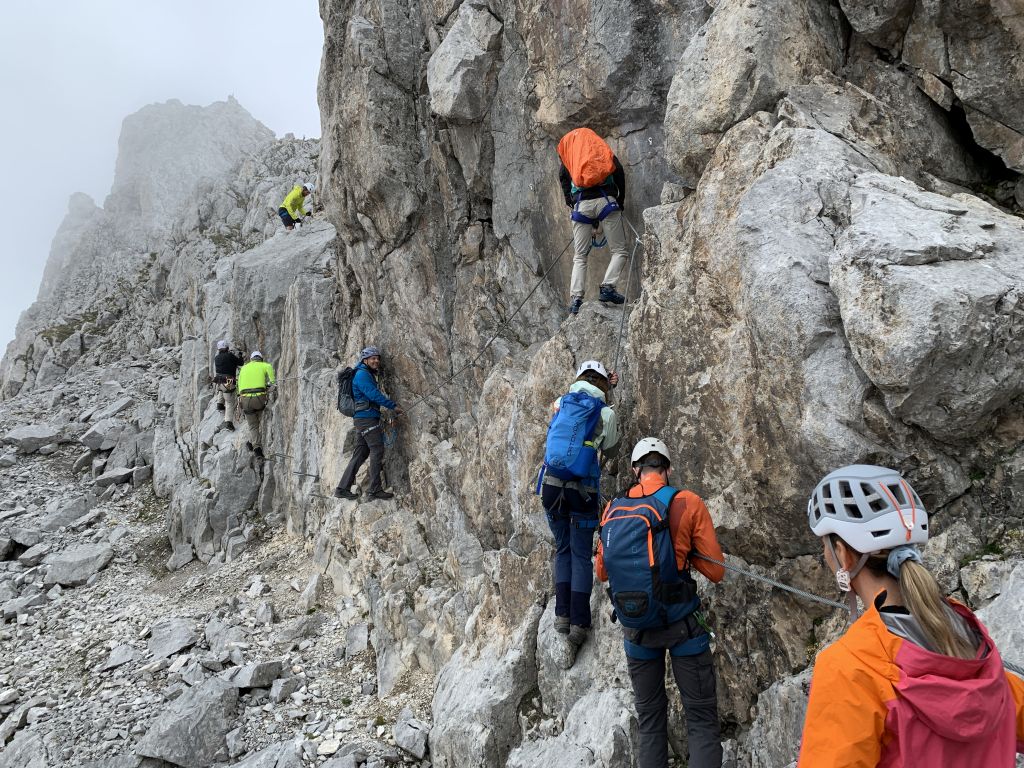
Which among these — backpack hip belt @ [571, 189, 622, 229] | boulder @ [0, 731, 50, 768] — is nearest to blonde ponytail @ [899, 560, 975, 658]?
backpack hip belt @ [571, 189, 622, 229]

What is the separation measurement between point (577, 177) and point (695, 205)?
2.94m

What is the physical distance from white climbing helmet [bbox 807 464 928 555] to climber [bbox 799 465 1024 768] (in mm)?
193

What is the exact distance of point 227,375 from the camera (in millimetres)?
23453

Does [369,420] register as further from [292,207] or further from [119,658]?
[292,207]

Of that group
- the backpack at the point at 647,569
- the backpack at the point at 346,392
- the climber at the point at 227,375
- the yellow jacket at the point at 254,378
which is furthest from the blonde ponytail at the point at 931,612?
the climber at the point at 227,375

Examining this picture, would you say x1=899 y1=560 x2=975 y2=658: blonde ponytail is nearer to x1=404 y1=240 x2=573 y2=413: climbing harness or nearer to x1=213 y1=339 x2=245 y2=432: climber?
x1=404 y1=240 x2=573 y2=413: climbing harness

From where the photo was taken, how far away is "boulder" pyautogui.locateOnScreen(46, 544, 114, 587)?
68.0 ft

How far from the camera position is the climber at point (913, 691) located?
2654mm

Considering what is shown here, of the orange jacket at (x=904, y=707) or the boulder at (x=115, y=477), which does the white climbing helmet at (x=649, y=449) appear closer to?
the orange jacket at (x=904, y=707)

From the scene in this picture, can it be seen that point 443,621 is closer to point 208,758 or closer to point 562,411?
point 208,758

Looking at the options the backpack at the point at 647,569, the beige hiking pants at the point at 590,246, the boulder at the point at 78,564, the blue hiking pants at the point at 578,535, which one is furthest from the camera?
the boulder at the point at 78,564

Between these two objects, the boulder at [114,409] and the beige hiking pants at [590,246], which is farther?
the boulder at [114,409]

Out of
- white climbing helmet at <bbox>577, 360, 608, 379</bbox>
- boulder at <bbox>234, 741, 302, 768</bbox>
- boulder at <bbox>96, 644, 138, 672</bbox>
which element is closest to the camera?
white climbing helmet at <bbox>577, 360, 608, 379</bbox>

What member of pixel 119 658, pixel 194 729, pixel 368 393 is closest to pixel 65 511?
pixel 119 658
